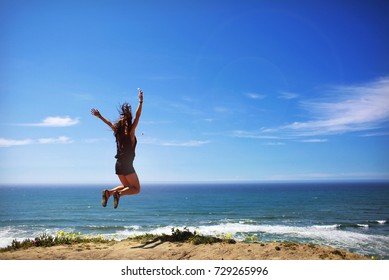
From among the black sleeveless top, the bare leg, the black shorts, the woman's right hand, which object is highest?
the woman's right hand

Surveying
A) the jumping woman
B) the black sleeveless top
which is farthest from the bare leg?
the black sleeveless top

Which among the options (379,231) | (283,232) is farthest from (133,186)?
(379,231)

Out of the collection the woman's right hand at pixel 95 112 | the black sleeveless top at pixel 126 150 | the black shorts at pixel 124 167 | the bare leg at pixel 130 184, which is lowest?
the bare leg at pixel 130 184

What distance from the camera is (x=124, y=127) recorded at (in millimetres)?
4746

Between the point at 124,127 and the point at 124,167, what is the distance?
644 millimetres

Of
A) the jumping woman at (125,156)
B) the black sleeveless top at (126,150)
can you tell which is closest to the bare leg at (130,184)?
the jumping woman at (125,156)

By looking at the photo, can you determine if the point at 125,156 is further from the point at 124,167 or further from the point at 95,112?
the point at 95,112

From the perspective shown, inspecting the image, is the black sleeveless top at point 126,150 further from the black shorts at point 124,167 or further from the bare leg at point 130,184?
the bare leg at point 130,184

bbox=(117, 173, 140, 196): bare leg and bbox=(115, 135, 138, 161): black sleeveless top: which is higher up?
bbox=(115, 135, 138, 161): black sleeveless top

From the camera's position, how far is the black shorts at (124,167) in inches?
177

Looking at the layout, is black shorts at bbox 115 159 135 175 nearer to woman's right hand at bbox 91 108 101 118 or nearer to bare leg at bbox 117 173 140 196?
bare leg at bbox 117 173 140 196

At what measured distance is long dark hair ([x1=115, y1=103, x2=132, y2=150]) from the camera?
15.1 feet

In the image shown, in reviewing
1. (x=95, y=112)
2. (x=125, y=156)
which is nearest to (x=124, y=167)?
(x=125, y=156)
